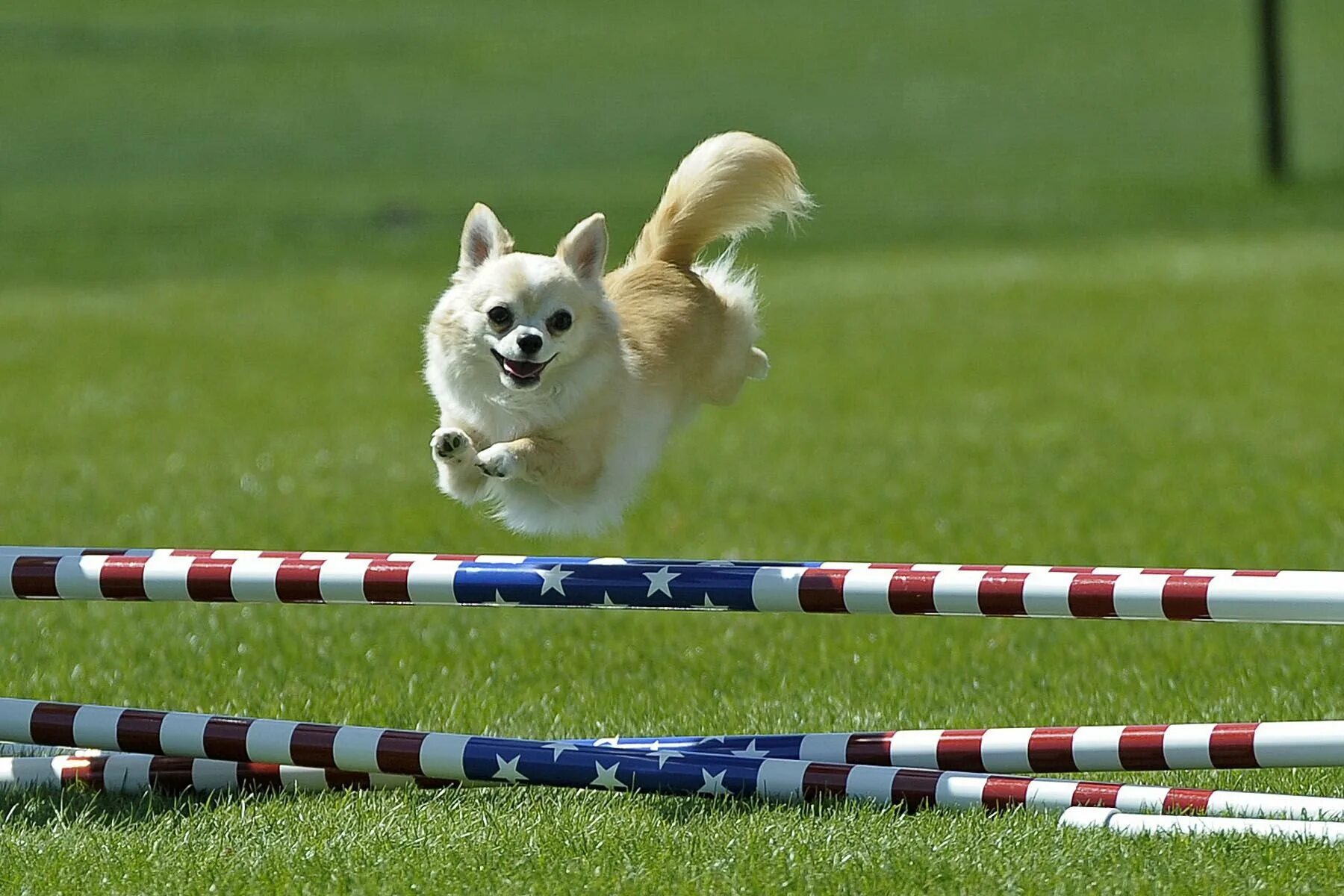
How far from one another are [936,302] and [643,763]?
13637 mm

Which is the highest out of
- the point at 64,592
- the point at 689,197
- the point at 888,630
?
the point at 689,197

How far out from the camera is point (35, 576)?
4820mm

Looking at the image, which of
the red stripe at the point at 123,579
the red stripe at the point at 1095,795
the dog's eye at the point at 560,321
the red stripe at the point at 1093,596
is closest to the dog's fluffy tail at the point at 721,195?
the dog's eye at the point at 560,321

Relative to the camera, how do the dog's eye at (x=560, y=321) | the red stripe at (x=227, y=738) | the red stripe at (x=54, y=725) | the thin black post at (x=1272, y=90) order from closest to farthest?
the dog's eye at (x=560, y=321) → the red stripe at (x=227, y=738) → the red stripe at (x=54, y=725) → the thin black post at (x=1272, y=90)

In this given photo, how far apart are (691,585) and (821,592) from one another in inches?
11.9

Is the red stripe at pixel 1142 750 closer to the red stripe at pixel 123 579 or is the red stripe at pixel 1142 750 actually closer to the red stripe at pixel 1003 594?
the red stripe at pixel 1003 594

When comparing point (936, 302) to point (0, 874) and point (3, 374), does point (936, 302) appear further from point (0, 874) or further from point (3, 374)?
point (0, 874)

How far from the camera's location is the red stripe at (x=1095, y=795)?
4582 millimetres

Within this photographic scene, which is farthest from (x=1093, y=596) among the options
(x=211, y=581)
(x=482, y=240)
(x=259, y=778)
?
(x=259, y=778)

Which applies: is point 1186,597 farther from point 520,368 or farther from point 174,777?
point 174,777

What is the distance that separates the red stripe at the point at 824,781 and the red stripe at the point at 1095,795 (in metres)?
0.55

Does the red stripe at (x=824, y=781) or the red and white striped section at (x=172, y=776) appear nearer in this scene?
the red stripe at (x=824, y=781)

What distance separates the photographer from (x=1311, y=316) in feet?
52.5

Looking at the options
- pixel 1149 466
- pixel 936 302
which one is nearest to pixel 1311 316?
pixel 936 302
